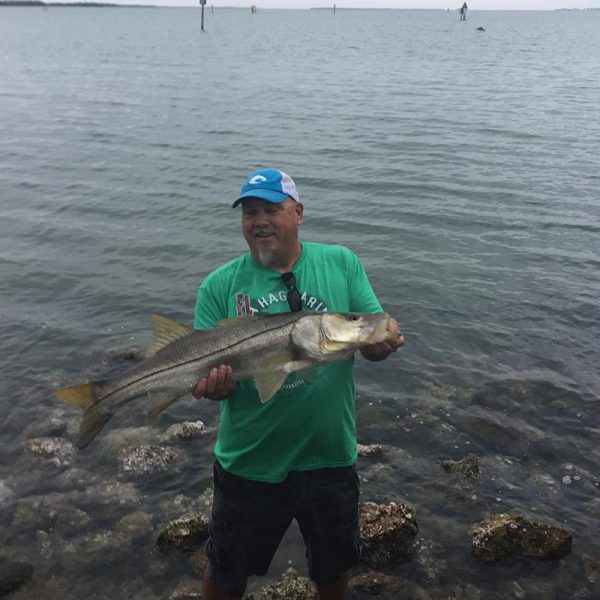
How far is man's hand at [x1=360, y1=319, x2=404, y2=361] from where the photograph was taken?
4.04 metres

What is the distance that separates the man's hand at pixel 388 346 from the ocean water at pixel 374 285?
2.96 meters

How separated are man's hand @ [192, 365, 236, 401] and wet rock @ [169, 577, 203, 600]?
266 cm

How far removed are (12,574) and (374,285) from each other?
9194mm

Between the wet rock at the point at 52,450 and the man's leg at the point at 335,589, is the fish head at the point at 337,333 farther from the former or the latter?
the wet rock at the point at 52,450

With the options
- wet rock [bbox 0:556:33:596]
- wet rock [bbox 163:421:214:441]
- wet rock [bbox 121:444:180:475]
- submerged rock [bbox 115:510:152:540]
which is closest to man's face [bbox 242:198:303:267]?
submerged rock [bbox 115:510:152:540]

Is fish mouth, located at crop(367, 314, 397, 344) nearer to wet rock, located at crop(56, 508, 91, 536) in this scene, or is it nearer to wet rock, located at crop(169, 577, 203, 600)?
wet rock, located at crop(169, 577, 203, 600)

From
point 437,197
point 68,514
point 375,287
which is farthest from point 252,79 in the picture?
point 68,514

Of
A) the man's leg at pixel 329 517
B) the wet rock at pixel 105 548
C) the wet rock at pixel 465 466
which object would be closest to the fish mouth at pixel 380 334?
the man's leg at pixel 329 517

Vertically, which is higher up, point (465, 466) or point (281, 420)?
point (281, 420)

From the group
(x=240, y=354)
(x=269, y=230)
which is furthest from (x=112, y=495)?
(x=269, y=230)

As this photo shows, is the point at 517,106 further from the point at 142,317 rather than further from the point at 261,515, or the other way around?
the point at 261,515

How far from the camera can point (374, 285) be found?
13547mm

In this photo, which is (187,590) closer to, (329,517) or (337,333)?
(329,517)

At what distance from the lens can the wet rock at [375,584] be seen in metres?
5.81
